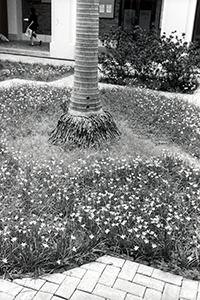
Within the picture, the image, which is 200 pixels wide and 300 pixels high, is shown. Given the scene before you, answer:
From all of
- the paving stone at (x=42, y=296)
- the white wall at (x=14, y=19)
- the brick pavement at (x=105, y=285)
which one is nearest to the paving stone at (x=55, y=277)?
the brick pavement at (x=105, y=285)

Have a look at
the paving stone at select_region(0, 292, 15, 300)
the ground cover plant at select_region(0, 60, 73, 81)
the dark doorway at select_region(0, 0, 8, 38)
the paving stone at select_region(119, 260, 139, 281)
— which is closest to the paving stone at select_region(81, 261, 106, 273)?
the paving stone at select_region(119, 260, 139, 281)

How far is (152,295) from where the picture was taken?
114 inches

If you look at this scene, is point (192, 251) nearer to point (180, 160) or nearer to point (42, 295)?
point (42, 295)

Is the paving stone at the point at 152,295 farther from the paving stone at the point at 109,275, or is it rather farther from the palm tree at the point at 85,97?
the palm tree at the point at 85,97

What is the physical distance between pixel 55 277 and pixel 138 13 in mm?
14211

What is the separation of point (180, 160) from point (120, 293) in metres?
2.61

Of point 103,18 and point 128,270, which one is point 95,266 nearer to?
point 128,270

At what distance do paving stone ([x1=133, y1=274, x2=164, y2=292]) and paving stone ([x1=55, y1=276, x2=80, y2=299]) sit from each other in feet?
1.52

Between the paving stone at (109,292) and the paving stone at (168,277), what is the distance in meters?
0.35

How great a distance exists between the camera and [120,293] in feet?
9.55

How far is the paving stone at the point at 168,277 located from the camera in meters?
3.06

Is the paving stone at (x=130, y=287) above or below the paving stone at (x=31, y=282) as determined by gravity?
above

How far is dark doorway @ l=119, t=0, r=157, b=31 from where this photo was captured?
15.6 meters

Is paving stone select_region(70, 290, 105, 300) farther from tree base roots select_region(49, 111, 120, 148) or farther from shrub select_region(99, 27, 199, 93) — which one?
shrub select_region(99, 27, 199, 93)
